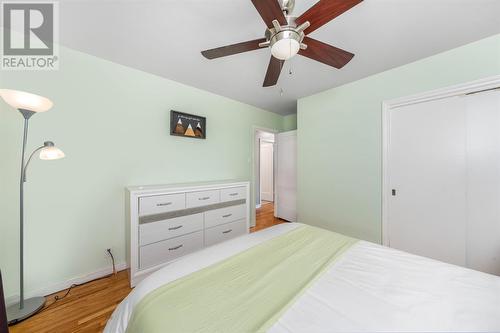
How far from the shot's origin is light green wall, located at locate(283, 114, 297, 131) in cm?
402

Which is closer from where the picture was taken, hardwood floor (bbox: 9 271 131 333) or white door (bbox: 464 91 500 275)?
hardwood floor (bbox: 9 271 131 333)

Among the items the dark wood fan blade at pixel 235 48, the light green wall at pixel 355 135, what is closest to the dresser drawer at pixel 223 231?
the light green wall at pixel 355 135

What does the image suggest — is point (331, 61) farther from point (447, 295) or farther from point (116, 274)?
point (116, 274)

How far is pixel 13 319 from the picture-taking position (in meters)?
1.37

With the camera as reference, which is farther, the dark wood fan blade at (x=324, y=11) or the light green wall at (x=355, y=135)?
the light green wall at (x=355, y=135)

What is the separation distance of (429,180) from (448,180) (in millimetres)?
140

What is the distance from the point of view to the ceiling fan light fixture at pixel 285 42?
1.06 meters

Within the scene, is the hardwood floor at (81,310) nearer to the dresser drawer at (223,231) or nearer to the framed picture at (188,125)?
the dresser drawer at (223,231)

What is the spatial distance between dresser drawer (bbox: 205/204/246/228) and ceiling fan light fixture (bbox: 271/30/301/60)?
193 cm

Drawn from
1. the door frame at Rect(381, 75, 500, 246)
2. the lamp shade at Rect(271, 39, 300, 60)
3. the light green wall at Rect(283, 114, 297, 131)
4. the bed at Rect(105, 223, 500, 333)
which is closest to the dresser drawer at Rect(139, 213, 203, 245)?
the bed at Rect(105, 223, 500, 333)

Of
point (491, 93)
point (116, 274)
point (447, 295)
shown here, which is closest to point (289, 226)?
point (447, 295)

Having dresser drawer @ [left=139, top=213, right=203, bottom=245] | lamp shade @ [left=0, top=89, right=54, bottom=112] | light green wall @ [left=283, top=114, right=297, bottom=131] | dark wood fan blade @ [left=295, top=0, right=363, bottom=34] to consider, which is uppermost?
light green wall @ [left=283, top=114, right=297, bottom=131]

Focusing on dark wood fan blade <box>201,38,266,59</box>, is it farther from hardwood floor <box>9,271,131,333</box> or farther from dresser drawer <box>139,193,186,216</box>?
hardwood floor <box>9,271,131,333</box>

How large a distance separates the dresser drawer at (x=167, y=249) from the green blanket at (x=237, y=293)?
1.23 m
